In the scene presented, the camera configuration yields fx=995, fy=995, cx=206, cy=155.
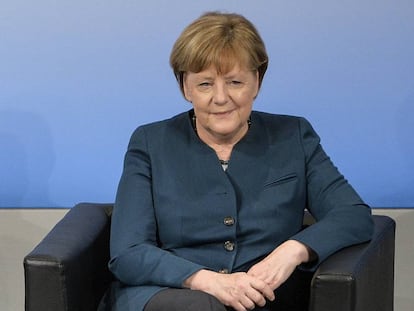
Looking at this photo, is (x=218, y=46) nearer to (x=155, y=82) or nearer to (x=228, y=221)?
(x=228, y=221)

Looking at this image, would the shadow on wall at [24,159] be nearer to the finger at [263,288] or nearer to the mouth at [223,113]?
the mouth at [223,113]

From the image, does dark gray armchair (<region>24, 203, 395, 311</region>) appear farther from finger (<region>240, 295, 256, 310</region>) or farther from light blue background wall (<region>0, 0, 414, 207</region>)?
light blue background wall (<region>0, 0, 414, 207</region>)

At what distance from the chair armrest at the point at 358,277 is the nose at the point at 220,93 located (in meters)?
0.44

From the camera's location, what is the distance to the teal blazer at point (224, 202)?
7.66ft

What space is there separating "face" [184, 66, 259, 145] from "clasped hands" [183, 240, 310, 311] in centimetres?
33

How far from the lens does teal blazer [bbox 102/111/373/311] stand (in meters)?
2.34

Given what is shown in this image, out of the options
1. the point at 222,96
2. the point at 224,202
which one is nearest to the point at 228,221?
the point at 224,202

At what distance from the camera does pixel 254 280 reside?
7.27 feet

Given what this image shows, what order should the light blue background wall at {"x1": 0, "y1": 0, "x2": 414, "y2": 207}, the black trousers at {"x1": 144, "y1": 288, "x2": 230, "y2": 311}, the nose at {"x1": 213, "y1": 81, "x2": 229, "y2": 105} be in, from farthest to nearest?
the light blue background wall at {"x1": 0, "y1": 0, "x2": 414, "y2": 207}, the nose at {"x1": 213, "y1": 81, "x2": 229, "y2": 105}, the black trousers at {"x1": 144, "y1": 288, "x2": 230, "y2": 311}

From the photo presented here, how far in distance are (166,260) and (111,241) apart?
17 cm

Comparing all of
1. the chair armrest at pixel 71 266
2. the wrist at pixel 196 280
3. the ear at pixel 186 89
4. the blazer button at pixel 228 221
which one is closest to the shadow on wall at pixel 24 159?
the chair armrest at pixel 71 266

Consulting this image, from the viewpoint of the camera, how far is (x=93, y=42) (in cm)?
305

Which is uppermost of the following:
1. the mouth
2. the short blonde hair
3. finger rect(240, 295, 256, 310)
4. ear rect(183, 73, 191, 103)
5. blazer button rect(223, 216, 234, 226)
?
the short blonde hair

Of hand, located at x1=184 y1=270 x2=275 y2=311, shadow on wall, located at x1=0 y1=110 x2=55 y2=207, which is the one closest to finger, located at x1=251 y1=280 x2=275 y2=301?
hand, located at x1=184 y1=270 x2=275 y2=311
